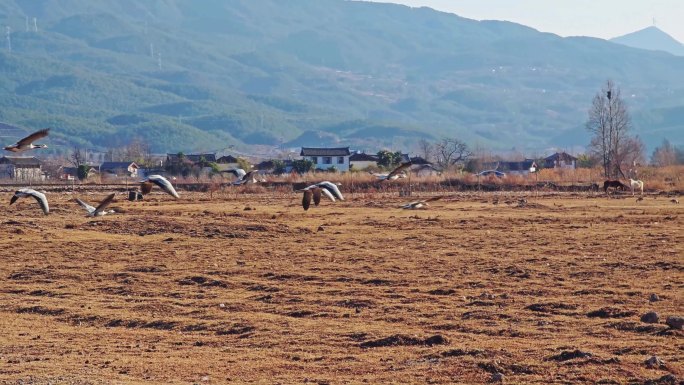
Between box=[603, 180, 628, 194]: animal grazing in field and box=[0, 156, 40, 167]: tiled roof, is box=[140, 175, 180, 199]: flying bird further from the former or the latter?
box=[0, 156, 40, 167]: tiled roof

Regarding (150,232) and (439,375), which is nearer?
(439,375)

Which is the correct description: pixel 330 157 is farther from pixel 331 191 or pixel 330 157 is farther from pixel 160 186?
pixel 160 186

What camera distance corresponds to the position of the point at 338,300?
2103 cm

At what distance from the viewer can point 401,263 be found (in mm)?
26734

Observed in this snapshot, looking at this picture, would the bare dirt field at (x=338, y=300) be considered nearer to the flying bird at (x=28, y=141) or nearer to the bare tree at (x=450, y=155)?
the flying bird at (x=28, y=141)

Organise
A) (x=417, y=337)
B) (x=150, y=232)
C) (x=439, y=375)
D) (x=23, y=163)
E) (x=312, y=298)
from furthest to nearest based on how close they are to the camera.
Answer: (x=23, y=163)
(x=150, y=232)
(x=312, y=298)
(x=417, y=337)
(x=439, y=375)

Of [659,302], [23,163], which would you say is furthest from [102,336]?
[23,163]

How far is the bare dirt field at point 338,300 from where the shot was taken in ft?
49.6

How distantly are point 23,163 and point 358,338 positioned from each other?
99.2 m

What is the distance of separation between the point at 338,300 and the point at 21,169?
90248mm

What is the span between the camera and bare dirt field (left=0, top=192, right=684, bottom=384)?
49.6ft

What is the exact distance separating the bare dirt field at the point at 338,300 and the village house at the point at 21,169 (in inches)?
2607

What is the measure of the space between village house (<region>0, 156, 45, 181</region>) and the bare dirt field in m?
66.2

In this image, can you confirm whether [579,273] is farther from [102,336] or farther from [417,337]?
[102,336]
